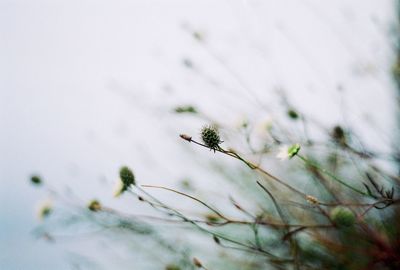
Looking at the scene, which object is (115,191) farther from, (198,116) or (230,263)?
(230,263)

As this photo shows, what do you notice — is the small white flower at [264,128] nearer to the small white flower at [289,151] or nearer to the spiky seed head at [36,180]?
the small white flower at [289,151]

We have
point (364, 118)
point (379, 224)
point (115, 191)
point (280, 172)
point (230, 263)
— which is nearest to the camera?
point (115, 191)

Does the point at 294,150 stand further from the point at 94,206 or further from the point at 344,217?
the point at 94,206

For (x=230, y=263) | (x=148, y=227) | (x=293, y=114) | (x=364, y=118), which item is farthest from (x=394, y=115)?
(x=148, y=227)

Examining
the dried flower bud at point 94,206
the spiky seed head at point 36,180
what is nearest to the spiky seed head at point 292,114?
the dried flower bud at point 94,206

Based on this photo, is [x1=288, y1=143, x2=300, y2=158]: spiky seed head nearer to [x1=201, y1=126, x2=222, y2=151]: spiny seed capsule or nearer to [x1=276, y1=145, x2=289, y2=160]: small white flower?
[x1=276, y1=145, x2=289, y2=160]: small white flower

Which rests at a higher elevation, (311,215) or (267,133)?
(311,215)
